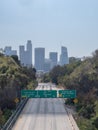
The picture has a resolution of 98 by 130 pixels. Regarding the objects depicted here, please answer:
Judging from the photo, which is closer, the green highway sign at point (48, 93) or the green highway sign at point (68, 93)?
the green highway sign at point (48, 93)

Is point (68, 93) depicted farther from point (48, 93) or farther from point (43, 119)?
point (43, 119)

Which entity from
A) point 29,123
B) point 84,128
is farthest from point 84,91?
point 84,128

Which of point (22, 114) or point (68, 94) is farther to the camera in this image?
point (68, 94)

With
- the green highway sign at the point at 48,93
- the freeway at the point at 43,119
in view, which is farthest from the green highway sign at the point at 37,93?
the freeway at the point at 43,119

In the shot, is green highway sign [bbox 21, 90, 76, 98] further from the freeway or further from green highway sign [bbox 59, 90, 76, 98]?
the freeway

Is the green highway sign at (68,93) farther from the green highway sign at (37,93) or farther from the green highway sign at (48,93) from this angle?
the green highway sign at (37,93)

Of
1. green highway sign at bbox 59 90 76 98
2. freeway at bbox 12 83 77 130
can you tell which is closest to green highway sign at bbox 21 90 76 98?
green highway sign at bbox 59 90 76 98

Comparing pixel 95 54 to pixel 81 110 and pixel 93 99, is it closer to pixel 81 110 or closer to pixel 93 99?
pixel 93 99

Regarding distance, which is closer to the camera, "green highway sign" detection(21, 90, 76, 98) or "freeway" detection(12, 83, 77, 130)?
"freeway" detection(12, 83, 77, 130)

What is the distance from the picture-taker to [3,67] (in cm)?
9156

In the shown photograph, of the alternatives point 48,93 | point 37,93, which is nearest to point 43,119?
point 37,93

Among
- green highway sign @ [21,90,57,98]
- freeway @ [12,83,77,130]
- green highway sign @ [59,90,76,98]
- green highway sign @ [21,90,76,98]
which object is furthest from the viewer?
green highway sign @ [59,90,76,98]

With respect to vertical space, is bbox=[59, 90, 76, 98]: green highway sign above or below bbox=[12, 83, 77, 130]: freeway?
above

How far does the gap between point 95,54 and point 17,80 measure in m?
47.8
